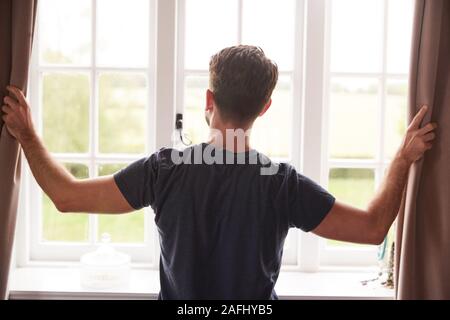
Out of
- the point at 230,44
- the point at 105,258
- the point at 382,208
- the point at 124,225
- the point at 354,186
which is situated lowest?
the point at 124,225

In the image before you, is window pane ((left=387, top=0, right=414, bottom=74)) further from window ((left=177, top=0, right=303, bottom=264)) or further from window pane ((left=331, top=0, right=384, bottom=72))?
window ((left=177, top=0, right=303, bottom=264))

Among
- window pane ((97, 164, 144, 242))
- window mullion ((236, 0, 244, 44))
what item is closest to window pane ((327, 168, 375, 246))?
window pane ((97, 164, 144, 242))

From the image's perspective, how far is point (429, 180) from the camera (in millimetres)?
1978

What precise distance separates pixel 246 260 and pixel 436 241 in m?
0.86

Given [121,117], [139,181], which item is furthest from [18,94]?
[121,117]

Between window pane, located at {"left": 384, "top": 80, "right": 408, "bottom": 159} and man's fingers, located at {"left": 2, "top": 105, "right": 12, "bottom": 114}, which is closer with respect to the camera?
man's fingers, located at {"left": 2, "top": 105, "right": 12, "bottom": 114}

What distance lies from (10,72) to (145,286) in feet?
3.40

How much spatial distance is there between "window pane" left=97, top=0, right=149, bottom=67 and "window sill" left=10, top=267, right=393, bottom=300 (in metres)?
1.02

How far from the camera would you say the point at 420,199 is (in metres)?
1.99

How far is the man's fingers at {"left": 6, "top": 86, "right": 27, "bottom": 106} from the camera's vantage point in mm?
1839

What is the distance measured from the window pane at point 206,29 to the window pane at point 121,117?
2393mm

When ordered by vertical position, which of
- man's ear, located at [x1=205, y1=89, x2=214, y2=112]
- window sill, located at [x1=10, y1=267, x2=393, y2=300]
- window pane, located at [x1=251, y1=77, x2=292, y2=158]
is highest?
man's ear, located at [x1=205, y1=89, x2=214, y2=112]

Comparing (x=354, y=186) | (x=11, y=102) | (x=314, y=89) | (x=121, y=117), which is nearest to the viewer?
(x=11, y=102)

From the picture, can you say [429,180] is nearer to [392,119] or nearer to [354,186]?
[392,119]
